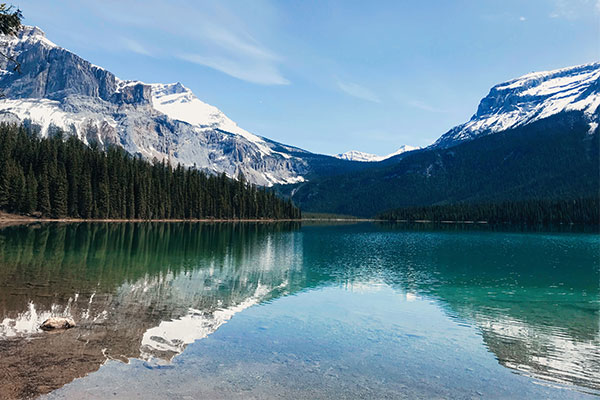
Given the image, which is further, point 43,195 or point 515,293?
point 43,195

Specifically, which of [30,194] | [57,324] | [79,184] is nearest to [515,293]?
[57,324]

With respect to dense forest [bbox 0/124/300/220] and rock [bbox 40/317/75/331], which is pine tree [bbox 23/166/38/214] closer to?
dense forest [bbox 0/124/300/220]

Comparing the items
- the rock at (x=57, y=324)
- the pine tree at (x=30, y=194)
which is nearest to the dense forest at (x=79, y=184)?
the pine tree at (x=30, y=194)

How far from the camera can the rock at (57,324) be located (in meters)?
22.9

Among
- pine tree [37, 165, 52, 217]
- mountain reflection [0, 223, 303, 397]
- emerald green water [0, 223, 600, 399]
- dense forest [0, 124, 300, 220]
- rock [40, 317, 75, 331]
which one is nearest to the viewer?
emerald green water [0, 223, 600, 399]

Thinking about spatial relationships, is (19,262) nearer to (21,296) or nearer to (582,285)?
(21,296)

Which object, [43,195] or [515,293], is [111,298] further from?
[43,195]

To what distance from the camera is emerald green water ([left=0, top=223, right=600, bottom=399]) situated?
17.8 meters

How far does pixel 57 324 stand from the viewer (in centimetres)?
2319

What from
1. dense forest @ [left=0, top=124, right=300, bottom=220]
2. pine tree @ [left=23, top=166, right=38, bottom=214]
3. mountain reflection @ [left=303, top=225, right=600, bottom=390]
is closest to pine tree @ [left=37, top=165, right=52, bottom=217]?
dense forest @ [left=0, top=124, right=300, bottom=220]

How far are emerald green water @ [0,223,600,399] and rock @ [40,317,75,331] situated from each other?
552 mm

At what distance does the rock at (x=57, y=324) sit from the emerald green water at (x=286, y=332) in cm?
55

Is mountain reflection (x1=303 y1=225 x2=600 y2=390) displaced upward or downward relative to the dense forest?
downward

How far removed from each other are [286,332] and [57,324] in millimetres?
13298
